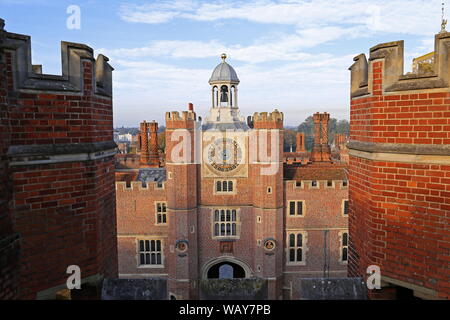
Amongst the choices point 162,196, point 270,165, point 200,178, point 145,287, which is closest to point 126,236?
point 162,196

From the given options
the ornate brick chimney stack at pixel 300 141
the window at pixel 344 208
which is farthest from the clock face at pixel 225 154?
the ornate brick chimney stack at pixel 300 141

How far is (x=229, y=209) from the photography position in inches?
657

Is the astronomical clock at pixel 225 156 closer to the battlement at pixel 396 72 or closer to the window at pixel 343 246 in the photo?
the window at pixel 343 246

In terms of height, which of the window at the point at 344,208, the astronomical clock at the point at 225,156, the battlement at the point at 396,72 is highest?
the battlement at the point at 396,72

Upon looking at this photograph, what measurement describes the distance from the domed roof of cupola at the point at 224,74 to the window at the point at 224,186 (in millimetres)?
5347

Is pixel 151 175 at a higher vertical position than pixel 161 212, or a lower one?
higher

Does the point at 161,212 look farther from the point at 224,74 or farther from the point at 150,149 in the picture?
the point at 224,74

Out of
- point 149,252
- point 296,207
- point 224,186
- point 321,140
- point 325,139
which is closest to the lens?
point 224,186

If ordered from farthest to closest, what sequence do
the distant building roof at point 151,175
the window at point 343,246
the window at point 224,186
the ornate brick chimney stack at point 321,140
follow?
the ornate brick chimney stack at point 321,140 < the distant building roof at point 151,175 < the window at point 343,246 < the window at point 224,186

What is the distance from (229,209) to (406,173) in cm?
1395

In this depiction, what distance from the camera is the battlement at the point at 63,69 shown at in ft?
9.34

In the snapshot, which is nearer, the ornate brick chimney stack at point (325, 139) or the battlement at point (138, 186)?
the battlement at point (138, 186)

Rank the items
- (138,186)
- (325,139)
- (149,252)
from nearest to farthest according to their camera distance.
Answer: (138,186)
(149,252)
(325,139)

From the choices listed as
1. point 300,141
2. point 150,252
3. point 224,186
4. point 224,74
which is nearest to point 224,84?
point 224,74
